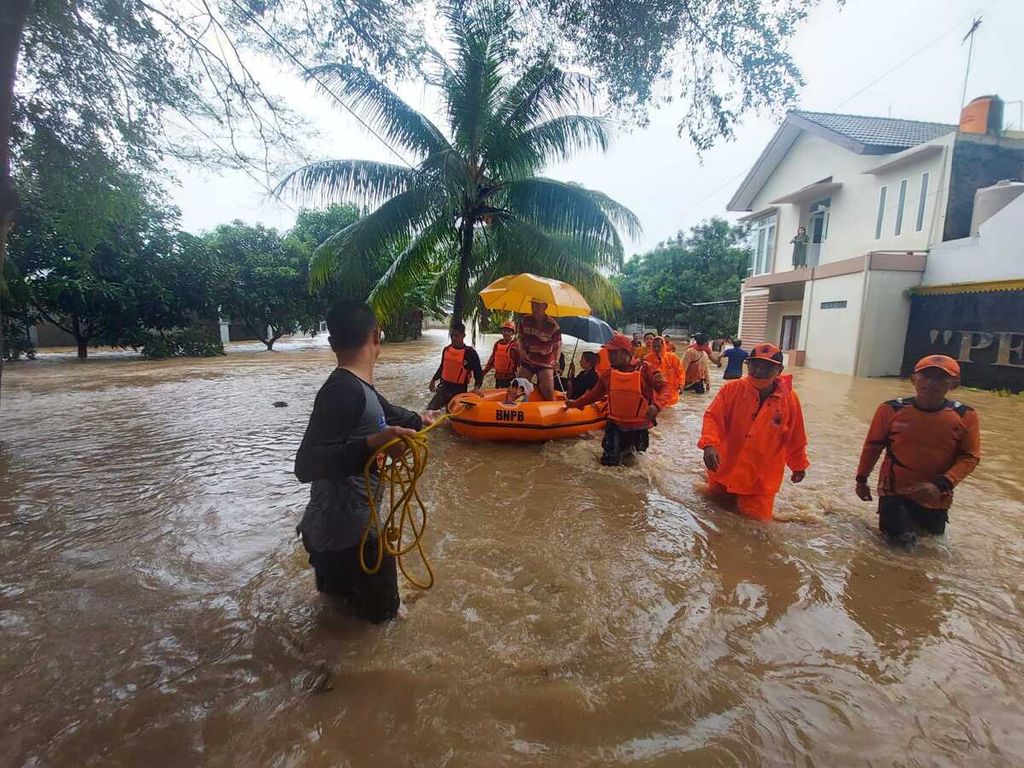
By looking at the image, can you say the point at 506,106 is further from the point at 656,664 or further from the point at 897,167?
the point at 897,167

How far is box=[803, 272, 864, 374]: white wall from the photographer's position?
14.5 m

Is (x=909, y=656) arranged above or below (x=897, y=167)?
below

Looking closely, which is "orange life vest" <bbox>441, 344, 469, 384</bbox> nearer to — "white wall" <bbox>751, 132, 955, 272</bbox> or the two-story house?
the two-story house

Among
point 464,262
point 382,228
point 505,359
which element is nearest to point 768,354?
point 505,359

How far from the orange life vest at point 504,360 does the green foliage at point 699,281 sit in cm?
2142

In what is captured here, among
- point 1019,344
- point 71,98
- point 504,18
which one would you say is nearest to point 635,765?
point 504,18

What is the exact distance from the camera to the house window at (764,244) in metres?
20.8

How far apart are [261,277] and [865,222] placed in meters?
22.5

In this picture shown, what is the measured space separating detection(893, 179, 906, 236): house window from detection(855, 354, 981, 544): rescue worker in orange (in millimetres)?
15075

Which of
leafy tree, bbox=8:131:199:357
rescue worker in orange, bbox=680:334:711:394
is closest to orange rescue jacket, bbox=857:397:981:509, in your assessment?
rescue worker in orange, bbox=680:334:711:394

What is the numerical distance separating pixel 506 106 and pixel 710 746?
10.1 metres

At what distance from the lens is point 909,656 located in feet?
8.45

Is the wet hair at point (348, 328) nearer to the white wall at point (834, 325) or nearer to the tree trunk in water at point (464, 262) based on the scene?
the tree trunk in water at point (464, 262)

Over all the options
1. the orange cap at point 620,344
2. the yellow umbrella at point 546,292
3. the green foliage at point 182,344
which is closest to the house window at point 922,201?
the yellow umbrella at point 546,292
